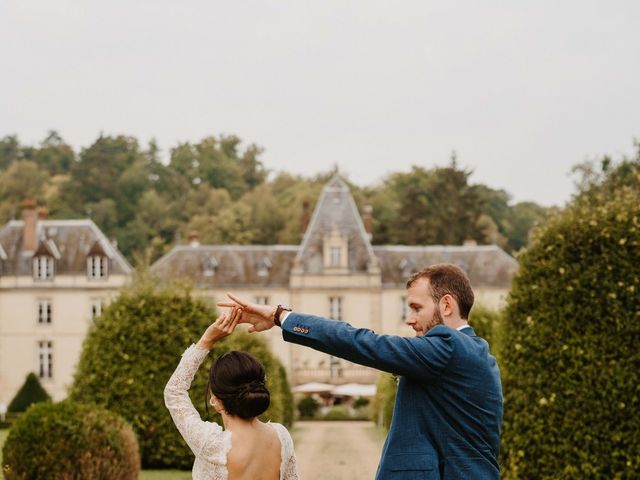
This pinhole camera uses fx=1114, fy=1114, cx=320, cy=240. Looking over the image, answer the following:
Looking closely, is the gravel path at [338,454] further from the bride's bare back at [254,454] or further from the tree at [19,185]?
the tree at [19,185]

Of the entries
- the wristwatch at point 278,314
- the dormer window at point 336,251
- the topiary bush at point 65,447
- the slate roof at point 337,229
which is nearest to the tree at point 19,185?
the slate roof at point 337,229

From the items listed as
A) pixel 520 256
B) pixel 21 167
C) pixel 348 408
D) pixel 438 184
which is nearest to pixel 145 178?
pixel 21 167

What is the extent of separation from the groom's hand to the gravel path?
40.7 ft

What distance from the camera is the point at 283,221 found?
68.2 meters

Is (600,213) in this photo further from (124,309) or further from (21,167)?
(21,167)

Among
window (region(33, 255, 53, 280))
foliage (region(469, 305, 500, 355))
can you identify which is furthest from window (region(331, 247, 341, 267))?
foliage (region(469, 305, 500, 355))

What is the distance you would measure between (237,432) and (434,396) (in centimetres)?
74

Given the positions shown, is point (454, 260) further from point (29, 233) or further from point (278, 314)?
point (278, 314)

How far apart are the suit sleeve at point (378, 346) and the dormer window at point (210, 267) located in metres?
47.8

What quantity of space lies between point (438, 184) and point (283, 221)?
1021 centimetres

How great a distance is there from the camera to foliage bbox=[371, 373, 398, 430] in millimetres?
25344

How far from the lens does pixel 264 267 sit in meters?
51.2

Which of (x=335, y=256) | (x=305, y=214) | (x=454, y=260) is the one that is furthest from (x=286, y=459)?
(x=305, y=214)

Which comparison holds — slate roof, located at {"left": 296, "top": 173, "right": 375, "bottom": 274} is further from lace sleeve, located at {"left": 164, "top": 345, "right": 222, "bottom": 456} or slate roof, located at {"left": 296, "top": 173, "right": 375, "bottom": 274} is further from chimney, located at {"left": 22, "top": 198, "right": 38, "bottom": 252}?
lace sleeve, located at {"left": 164, "top": 345, "right": 222, "bottom": 456}
